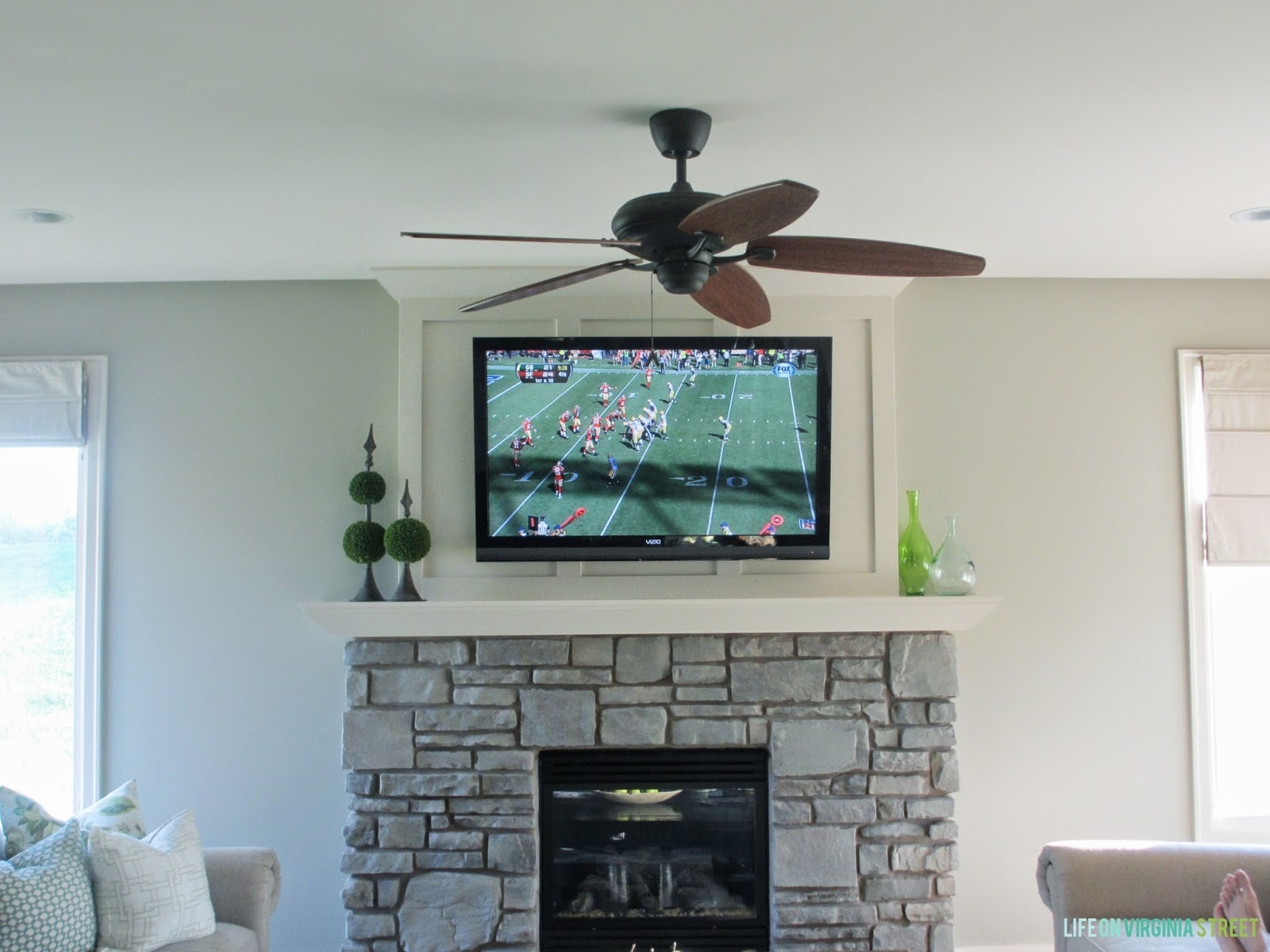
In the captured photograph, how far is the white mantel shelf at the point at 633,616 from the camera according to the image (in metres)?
3.56

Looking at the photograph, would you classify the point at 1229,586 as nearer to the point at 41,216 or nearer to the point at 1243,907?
the point at 1243,907

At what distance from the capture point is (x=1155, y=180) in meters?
2.94

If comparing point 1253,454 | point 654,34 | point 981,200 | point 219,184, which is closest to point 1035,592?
point 1253,454

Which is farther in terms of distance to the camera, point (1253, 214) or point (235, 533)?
point (235, 533)

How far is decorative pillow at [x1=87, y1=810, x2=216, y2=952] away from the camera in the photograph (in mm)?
2824

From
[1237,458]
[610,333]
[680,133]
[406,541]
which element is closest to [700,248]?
[680,133]

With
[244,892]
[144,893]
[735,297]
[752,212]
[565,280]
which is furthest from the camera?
[244,892]

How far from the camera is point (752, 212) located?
1916 millimetres

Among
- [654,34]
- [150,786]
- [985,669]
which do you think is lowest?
[150,786]

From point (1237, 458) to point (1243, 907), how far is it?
188 centimetres

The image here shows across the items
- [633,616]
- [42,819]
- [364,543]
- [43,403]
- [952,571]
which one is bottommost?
[42,819]

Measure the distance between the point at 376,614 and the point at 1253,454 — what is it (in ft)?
10.3

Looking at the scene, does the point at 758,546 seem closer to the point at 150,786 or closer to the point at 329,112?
the point at 329,112

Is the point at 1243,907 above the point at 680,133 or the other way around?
the other way around
